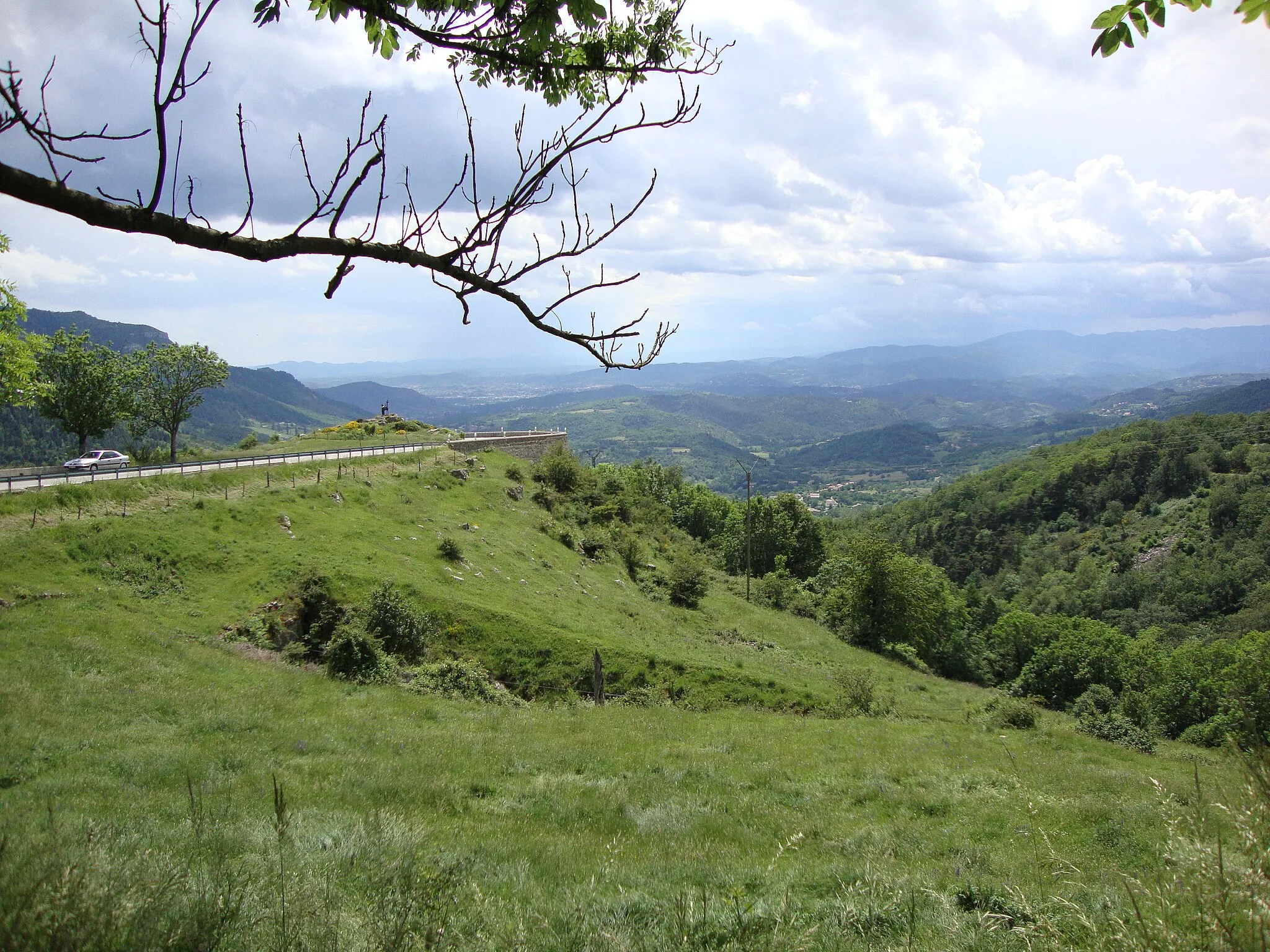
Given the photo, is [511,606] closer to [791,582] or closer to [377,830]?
[377,830]

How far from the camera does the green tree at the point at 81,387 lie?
39844 mm

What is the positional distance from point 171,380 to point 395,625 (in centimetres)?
4060

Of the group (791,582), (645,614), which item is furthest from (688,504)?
(645,614)

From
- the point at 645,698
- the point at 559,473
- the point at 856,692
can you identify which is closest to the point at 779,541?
the point at 559,473

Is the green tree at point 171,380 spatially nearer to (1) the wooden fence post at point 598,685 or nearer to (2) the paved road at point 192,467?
(2) the paved road at point 192,467

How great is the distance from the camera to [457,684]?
18938mm

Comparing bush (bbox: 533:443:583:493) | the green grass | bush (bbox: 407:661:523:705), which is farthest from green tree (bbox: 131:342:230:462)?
bush (bbox: 407:661:523:705)

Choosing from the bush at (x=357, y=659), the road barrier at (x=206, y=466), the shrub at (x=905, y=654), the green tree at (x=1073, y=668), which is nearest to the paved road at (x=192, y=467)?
the road barrier at (x=206, y=466)

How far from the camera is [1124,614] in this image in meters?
100

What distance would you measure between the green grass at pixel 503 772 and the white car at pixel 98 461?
13206 mm

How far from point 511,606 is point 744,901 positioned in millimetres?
22346

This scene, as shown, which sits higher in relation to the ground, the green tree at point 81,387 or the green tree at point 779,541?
the green tree at point 81,387

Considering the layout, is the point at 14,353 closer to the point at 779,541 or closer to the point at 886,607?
the point at 886,607

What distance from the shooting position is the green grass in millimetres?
4926
